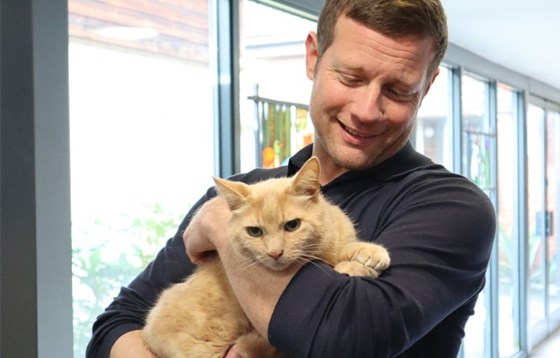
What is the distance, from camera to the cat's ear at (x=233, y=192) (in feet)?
3.72

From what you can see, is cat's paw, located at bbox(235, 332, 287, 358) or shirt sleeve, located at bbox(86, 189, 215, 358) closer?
cat's paw, located at bbox(235, 332, 287, 358)

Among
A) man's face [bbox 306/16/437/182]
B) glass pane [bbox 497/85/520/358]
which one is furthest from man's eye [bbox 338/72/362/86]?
glass pane [bbox 497/85/520/358]

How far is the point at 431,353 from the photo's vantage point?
1.05 m

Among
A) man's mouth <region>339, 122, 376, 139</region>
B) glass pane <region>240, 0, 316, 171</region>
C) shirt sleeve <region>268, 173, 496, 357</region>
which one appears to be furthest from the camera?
glass pane <region>240, 0, 316, 171</region>

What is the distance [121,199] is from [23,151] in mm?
576

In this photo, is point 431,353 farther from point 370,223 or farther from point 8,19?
point 8,19

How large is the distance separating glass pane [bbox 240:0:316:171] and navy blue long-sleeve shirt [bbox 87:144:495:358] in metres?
1.46

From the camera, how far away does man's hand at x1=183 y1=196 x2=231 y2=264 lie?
112 centimetres

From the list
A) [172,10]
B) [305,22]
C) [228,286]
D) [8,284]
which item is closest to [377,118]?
[228,286]

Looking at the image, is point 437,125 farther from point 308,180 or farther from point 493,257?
point 308,180

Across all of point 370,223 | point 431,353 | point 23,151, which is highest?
point 23,151

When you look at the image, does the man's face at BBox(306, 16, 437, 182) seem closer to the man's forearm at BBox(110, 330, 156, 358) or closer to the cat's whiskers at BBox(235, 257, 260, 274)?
the cat's whiskers at BBox(235, 257, 260, 274)

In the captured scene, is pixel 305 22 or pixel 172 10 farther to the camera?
pixel 305 22

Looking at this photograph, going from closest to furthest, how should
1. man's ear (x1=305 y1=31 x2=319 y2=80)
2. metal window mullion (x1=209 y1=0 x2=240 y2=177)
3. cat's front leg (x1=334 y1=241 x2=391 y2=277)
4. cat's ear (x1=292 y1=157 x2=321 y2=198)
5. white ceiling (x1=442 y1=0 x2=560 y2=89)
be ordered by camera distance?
cat's front leg (x1=334 y1=241 x2=391 y2=277)
cat's ear (x1=292 y1=157 x2=321 y2=198)
man's ear (x1=305 y1=31 x2=319 y2=80)
metal window mullion (x1=209 y1=0 x2=240 y2=177)
white ceiling (x1=442 y1=0 x2=560 y2=89)
